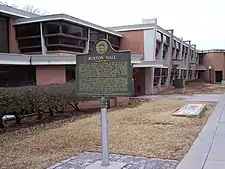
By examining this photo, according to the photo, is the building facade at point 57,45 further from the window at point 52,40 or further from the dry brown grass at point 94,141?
the dry brown grass at point 94,141

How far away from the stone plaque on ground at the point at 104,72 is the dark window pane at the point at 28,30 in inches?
769

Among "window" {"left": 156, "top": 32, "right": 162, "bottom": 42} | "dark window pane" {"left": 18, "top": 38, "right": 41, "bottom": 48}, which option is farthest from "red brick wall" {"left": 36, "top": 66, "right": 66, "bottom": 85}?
"window" {"left": 156, "top": 32, "right": 162, "bottom": 42}

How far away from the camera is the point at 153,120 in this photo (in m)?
12.8

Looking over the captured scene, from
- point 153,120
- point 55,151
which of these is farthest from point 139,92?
point 55,151

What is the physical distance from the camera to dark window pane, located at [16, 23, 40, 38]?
25.4 m

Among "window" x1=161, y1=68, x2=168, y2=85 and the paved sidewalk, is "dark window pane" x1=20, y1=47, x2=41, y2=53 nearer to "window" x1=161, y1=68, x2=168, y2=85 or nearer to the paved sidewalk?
the paved sidewalk

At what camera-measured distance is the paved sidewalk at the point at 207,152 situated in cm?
636

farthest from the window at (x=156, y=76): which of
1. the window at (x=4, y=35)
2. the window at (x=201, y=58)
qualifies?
the window at (x=201, y=58)

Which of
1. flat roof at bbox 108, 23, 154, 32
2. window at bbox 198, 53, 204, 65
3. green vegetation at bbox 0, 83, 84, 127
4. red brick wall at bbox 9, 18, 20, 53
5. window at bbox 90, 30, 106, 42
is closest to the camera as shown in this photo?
green vegetation at bbox 0, 83, 84, 127

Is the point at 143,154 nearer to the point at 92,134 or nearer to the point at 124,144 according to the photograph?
the point at 124,144

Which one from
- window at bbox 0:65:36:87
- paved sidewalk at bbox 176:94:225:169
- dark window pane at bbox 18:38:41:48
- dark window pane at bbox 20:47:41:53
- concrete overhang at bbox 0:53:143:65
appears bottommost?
paved sidewalk at bbox 176:94:225:169

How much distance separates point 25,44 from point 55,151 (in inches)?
762

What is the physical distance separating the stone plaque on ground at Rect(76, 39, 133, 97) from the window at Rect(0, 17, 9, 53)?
19053mm

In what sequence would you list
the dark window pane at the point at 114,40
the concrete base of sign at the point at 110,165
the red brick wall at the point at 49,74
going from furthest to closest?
the dark window pane at the point at 114,40 → the red brick wall at the point at 49,74 → the concrete base of sign at the point at 110,165
